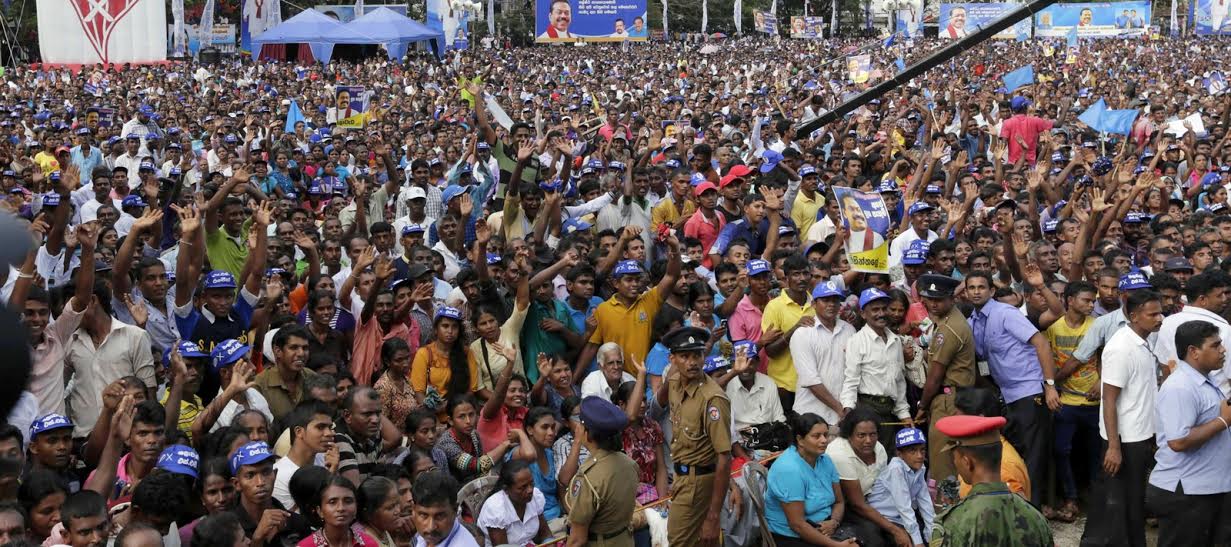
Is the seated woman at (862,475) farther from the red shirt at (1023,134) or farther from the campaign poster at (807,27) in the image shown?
the campaign poster at (807,27)

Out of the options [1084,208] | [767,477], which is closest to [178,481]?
[767,477]

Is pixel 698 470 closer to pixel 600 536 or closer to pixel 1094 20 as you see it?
pixel 600 536

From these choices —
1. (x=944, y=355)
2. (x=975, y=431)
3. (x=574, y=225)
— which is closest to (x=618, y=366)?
(x=944, y=355)

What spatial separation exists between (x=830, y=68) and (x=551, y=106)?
12.6 meters

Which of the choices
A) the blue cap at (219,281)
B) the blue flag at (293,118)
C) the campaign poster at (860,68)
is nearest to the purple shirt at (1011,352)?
the blue cap at (219,281)

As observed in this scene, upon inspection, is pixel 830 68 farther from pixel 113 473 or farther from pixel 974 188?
pixel 113 473

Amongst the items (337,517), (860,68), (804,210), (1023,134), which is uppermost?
(860,68)

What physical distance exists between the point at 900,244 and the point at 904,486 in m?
3.31

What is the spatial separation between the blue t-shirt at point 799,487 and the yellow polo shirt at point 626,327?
5.40ft

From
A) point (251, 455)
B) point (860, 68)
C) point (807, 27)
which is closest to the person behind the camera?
point (251, 455)

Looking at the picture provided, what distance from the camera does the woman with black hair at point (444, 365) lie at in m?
7.07

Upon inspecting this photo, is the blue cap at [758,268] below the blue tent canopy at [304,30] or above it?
below

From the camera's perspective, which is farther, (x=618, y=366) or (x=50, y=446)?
(x=618, y=366)

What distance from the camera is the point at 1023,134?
14922 mm
